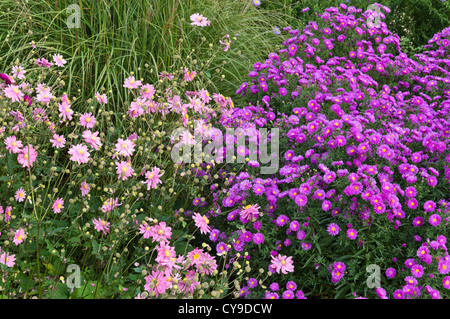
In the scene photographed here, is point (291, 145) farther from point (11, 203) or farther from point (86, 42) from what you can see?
point (86, 42)

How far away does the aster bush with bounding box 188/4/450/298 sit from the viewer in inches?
91.0

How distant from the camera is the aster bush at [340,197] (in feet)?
7.59

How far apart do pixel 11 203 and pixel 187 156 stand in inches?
33.5

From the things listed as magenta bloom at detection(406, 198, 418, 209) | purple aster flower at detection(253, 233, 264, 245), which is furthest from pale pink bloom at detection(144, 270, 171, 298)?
magenta bloom at detection(406, 198, 418, 209)

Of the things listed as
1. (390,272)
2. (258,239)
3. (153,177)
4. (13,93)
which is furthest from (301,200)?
(13,93)

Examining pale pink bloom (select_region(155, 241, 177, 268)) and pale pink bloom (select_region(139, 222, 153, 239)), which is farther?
pale pink bloom (select_region(139, 222, 153, 239))

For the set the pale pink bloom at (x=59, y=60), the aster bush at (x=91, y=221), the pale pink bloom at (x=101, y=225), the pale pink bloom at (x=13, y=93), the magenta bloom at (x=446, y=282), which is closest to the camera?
the aster bush at (x=91, y=221)

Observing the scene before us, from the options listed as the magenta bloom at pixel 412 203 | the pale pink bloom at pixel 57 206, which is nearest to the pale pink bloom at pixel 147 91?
the pale pink bloom at pixel 57 206

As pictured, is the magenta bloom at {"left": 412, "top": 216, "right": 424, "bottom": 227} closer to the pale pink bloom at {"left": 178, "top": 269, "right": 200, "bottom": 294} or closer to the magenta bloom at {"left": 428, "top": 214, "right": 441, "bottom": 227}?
the magenta bloom at {"left": 428, "top": 214, "right": 441, "bottom": 227}

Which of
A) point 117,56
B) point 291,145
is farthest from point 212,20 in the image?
point 291,145

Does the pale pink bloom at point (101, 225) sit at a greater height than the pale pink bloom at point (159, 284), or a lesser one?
lesser

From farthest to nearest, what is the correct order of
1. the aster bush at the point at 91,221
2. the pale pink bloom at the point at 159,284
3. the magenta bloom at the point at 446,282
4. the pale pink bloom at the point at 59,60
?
the pale pink bloom at the point at 59,60, the magenta bloom at the point at 446,282, the aster bush at the point at 91,221, the pale pink bloom at the point at 159,284

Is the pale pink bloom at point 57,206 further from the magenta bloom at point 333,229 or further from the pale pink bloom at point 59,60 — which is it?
the magenta bloom at point 333,229

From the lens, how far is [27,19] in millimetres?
3549
